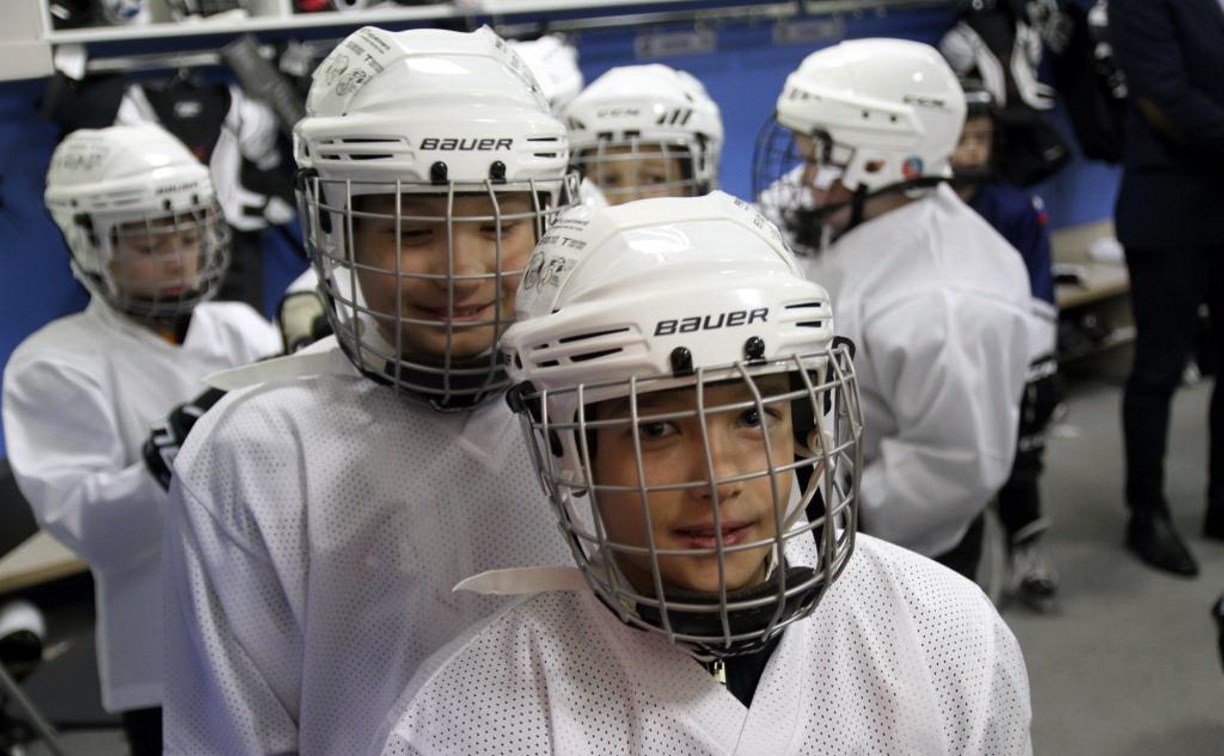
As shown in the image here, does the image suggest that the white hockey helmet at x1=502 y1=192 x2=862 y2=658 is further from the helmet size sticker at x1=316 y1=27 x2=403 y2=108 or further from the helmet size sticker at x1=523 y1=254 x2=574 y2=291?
the helmet size sticker at x1=316 y1=27 x2=403 y2=108

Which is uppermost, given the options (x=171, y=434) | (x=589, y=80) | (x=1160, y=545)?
(x=171, y=434)

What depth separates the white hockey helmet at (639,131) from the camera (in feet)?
6.70

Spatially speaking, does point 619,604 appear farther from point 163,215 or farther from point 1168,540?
point 1168,540

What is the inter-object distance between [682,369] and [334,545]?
460 mm

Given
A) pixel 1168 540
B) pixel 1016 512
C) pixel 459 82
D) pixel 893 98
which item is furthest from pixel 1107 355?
pixel 459 82

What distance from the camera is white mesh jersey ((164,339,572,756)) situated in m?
1.11

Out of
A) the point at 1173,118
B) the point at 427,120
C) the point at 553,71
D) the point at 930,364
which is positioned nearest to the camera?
the point at 427,120

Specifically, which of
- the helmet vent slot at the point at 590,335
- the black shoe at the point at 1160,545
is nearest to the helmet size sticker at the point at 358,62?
the helmet vent slot at the point at 590,335

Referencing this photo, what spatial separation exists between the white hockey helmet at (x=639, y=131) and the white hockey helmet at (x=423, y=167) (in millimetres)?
885

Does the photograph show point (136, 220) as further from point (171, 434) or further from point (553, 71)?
point (553, 71)

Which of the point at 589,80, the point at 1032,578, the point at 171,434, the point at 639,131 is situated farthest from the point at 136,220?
the point at 589,80

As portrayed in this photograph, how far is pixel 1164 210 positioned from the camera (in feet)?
9.66

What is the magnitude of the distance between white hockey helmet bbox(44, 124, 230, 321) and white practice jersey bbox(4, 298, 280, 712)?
0.10m

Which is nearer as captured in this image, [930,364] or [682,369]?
[682,369]
